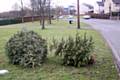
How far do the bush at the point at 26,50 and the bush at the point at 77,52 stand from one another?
714 millimetres

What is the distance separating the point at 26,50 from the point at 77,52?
1550 mm

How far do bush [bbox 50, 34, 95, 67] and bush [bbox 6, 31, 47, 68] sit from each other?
71 cm

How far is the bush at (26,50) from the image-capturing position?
8914 mm

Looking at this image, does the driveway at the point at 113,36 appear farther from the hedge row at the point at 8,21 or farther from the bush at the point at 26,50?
the hedge row at the point at 8,21

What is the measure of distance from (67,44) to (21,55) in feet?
4.94

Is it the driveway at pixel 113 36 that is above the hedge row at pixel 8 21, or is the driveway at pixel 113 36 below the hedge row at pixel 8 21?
above

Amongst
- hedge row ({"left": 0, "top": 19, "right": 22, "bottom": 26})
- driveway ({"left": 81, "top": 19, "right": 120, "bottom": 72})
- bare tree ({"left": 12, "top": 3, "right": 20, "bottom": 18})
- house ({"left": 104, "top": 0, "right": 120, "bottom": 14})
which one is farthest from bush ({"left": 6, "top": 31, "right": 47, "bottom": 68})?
bare tree ({"left": 12, "top": 3, "right": 20, "bottom": 18})

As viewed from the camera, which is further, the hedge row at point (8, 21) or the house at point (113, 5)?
the house at point (113, 5)

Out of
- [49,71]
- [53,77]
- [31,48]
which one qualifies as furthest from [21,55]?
[53,77]

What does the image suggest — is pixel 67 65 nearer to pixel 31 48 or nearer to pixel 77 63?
pixel 77 63

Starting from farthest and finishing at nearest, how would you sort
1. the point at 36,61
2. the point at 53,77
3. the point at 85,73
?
the point at 36,61
the point at 85,73
the point at 53,77

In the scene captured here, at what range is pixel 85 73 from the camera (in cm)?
841

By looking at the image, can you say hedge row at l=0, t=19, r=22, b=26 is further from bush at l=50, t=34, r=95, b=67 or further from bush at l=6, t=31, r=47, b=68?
bush at l=50, t=34, r=95, b=67

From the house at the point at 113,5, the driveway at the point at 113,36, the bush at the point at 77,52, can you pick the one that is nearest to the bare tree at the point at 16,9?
the house at the point at 113,5
